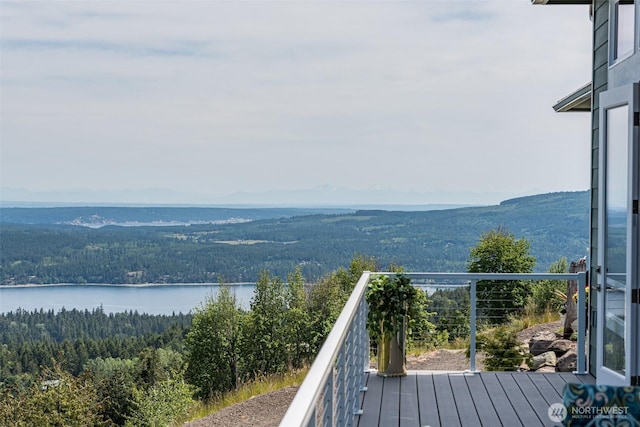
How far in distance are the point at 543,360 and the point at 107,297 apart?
68.8 meters

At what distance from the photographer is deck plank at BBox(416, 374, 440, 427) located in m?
5.00

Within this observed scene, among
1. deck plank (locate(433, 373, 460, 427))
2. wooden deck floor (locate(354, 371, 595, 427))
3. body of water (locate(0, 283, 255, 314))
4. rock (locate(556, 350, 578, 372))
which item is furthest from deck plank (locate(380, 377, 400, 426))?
body of water (locate(0, 283, 255, 314))

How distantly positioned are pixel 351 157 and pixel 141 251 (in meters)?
23.8

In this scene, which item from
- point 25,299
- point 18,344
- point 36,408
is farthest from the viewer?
point 25,299

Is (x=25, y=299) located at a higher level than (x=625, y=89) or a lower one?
lower

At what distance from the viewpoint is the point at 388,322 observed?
6.24 meters

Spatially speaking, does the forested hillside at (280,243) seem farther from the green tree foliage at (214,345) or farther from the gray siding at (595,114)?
the gray siding at (595,114)

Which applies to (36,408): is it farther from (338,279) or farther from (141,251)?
(141,251)

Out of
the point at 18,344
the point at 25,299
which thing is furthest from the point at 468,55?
the point at 25,299

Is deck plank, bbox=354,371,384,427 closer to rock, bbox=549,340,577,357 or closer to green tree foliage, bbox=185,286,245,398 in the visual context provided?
rock, bbox=549,340,577,357

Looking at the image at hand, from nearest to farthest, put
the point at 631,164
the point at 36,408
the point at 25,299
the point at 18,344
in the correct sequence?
the point at 631,164, the point at 36,408, the point at 18,344, the point at 25,299

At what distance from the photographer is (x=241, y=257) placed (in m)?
64.2

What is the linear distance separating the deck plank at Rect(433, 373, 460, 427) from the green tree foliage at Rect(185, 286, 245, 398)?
37193 millimetres

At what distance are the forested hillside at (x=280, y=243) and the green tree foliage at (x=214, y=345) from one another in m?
6.16
